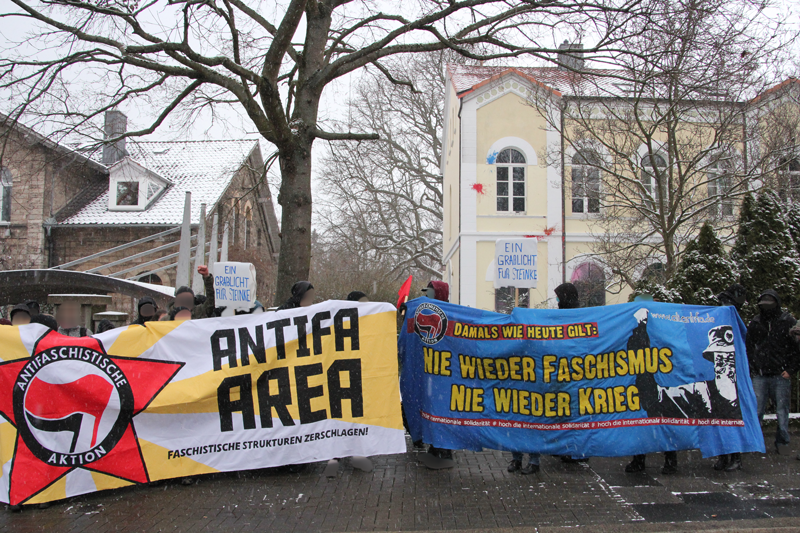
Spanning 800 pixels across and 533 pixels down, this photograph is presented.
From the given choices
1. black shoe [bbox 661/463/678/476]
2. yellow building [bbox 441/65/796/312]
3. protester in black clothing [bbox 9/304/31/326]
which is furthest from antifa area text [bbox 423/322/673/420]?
yellow building [bbox 441/65/796/312]

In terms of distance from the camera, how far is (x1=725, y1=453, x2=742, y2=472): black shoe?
583 centimetres

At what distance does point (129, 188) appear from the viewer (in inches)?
961

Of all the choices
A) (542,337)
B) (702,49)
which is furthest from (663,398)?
(702,49)

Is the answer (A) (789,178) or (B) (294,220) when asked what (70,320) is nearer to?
(B) (294,220)

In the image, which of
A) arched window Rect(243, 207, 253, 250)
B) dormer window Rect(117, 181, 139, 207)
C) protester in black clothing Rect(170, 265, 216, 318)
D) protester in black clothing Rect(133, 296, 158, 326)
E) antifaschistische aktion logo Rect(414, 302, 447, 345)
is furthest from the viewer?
arched window Rect(243, 207, 253, 250)

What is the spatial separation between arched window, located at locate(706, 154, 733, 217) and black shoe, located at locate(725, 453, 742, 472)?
6712mm

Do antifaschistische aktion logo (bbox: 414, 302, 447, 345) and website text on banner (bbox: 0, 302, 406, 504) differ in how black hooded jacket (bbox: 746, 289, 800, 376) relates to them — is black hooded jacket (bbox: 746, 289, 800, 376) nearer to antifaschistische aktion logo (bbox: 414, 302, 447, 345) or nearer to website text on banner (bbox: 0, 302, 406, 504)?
antifaschistische aktion logo (bbox: 414, 302, 447, 345)

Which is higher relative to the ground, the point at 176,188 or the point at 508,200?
the point at 176,188

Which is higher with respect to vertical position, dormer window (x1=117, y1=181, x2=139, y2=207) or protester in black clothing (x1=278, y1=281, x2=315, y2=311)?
dormer window (x1=117, y1=181, x2=139, y2=207)

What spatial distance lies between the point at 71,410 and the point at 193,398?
102 cm

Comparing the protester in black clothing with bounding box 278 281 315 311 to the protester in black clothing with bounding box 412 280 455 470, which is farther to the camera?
the protester in black clothing with bounding box 278 281 315 311

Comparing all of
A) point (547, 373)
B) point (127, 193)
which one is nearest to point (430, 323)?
point (547, 373)

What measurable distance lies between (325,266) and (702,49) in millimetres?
23618

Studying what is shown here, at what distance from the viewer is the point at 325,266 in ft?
100
